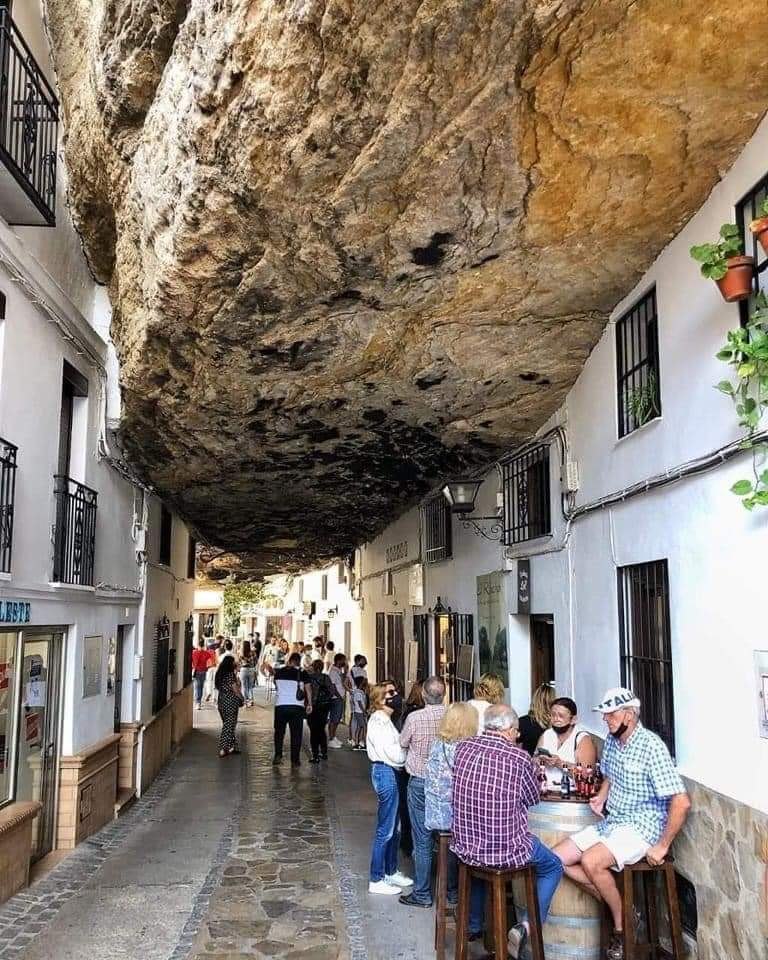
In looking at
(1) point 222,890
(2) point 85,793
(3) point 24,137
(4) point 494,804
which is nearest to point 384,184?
(4) point 494,804

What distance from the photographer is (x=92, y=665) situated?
8.98m

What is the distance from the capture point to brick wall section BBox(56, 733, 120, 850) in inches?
319

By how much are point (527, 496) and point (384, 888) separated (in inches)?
156

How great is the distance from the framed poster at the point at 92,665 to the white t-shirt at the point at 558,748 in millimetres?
4947

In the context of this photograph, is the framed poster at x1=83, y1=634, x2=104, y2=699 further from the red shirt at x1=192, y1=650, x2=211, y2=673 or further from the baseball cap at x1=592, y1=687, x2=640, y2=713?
the red shirt at x1=192, y1=650, x2=211, y2=673

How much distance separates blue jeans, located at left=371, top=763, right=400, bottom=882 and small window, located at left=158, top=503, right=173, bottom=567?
7738 millimetres

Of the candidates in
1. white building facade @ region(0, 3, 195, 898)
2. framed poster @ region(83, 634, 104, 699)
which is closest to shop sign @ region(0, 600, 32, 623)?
white building facade @ region(0, 3, 195, 898)

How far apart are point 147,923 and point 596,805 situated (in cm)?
347

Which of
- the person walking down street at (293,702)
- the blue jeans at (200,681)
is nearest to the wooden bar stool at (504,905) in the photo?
the person walking down street at (293,702)

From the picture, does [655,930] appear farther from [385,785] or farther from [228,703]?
[228,703]

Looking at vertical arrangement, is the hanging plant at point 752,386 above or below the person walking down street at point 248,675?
above

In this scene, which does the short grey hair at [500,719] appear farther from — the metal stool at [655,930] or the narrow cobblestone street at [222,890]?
the narrow cobblestone street at [222,890]

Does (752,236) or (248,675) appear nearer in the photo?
(752,236)

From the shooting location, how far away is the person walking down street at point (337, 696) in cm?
1528
